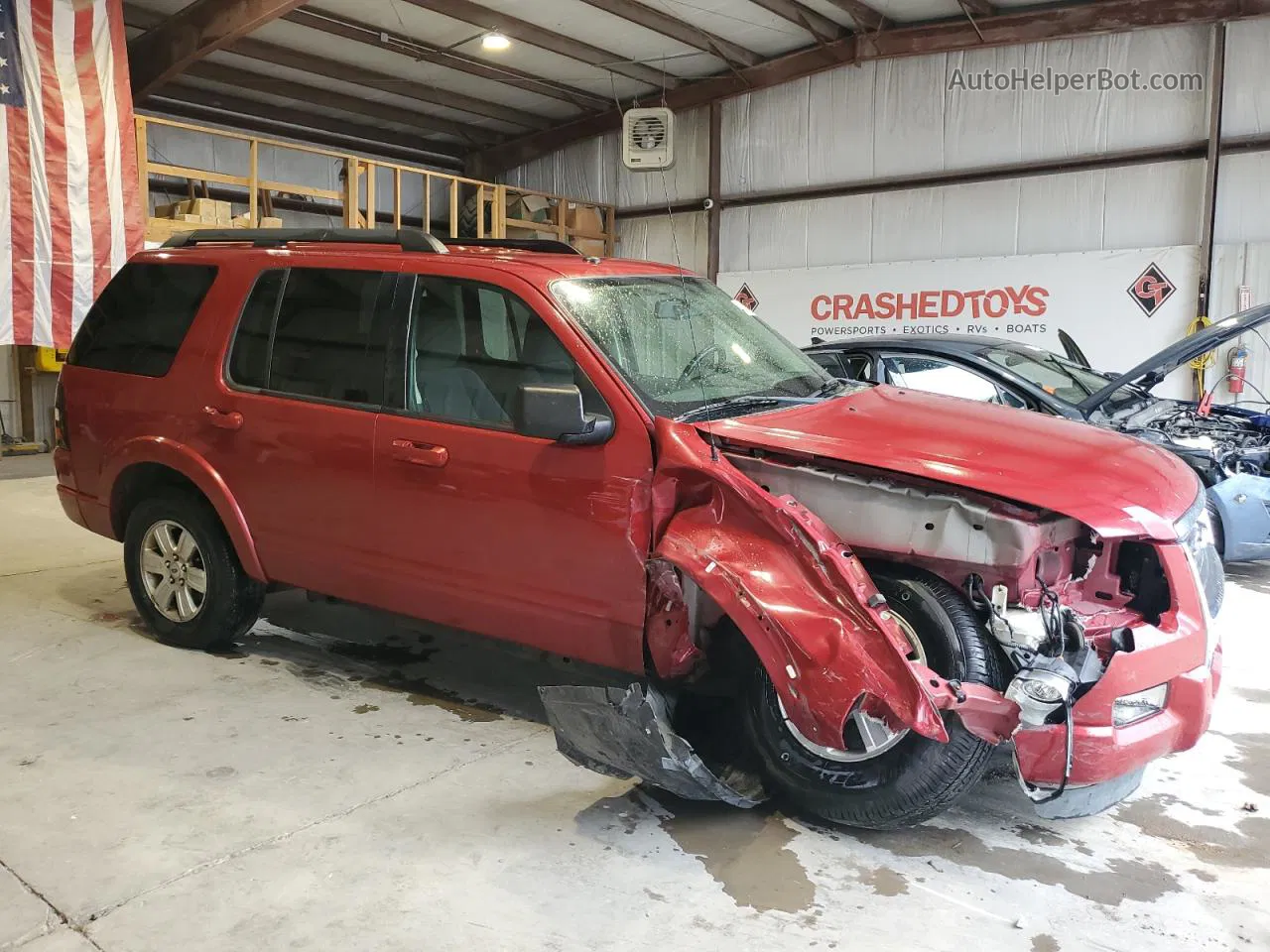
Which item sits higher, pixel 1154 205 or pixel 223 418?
pixel 1154 205

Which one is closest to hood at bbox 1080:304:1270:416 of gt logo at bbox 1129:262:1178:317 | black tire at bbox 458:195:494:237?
gt logo at bbox 1129:262:1178:317

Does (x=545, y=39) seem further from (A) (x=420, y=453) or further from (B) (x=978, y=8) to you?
(A) (x=420, y=453)

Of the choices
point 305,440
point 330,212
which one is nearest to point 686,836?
point 305,440

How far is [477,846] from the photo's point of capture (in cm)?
275

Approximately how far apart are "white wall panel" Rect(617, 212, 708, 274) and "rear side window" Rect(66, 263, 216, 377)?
420 inches

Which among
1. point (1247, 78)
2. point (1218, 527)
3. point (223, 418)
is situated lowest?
point (1218, 527)

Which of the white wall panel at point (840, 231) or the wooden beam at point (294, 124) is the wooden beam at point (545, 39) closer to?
the white wall panel at point (840, 231)

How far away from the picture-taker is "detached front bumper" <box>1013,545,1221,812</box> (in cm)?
249

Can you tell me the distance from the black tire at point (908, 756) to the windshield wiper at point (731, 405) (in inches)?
27.6

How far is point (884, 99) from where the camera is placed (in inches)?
488

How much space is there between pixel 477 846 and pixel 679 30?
432 inches

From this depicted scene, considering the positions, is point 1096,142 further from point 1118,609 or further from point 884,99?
Answer: point 1118,609

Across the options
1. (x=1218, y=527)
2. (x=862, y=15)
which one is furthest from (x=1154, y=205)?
(x=1218, y=527)

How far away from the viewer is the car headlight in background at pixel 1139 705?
2.57 meters
